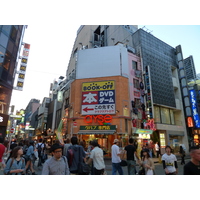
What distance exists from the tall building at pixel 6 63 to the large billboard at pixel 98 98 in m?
9.59

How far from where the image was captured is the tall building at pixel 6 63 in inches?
713

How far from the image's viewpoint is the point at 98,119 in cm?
1888

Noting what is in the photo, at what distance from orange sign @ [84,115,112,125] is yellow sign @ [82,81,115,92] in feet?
12.1

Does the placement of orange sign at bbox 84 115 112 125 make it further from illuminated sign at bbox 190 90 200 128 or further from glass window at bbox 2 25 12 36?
illuminated sign at bbox 190 90 200 128

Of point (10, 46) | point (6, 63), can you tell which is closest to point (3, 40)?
point (10, 46)

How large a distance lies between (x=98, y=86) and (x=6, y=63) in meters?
11.9

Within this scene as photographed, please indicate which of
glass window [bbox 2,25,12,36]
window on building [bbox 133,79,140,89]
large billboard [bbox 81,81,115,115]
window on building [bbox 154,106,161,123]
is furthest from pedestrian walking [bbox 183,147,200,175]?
glass window [bbox 2,25,12,36]

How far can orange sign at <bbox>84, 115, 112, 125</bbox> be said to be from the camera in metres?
18.6

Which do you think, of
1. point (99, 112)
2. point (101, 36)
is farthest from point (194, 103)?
point (101, 36)

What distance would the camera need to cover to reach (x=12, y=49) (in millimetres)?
19859

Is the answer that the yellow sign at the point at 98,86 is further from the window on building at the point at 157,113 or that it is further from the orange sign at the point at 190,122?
the orange sign at the point at 190,122

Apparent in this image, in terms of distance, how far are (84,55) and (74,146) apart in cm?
1992

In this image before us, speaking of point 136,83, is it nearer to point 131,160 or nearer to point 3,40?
point 131,160
